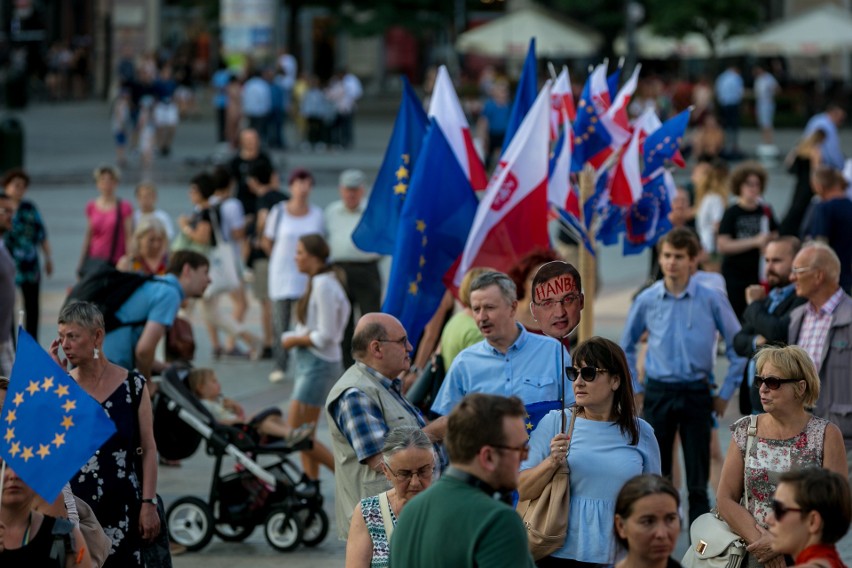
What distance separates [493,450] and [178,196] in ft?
74.5

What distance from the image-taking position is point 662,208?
11227 millimetres

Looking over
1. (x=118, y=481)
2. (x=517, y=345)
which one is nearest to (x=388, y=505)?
(x=517, y=345)

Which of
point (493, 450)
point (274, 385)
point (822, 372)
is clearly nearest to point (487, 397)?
point (493, 450)

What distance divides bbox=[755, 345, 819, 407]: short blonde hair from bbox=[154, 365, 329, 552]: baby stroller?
350cm

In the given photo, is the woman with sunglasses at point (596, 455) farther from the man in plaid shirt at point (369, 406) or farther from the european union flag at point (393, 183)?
the european union flag at point (393, 183)

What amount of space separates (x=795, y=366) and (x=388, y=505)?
173 cm

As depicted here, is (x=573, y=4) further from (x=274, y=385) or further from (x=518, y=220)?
(x=518, y=220)

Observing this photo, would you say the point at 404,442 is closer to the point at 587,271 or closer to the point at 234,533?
the point at 234,533

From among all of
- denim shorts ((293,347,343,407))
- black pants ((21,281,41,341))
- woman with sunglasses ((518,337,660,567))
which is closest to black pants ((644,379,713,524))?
denim shorts ((293,347,343,407))

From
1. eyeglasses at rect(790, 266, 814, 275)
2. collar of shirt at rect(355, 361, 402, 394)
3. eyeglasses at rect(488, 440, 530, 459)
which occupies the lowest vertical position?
collar of shirt at rect(355, 361, 402, 394)

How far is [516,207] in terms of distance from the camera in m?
9.42

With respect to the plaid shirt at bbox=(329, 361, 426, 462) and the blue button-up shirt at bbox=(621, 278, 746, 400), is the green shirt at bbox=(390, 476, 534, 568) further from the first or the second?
the blue button-up shirt at bbox=(621, 278, 746, 400)

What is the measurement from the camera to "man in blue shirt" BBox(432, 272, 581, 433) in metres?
6.64

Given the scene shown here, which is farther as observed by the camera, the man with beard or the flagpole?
the flagpole
